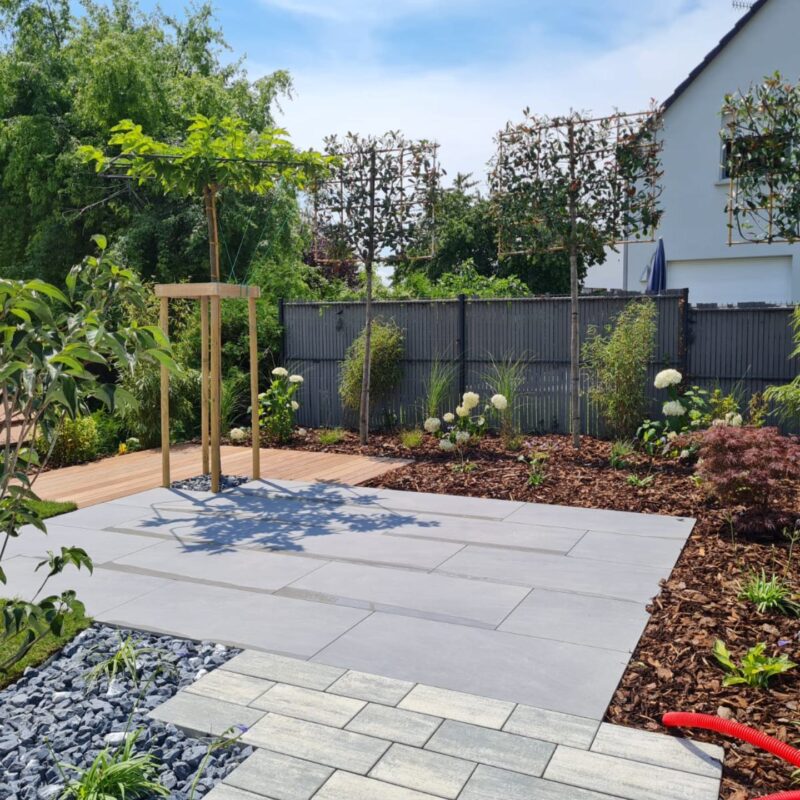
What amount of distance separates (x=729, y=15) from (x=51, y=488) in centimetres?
1598

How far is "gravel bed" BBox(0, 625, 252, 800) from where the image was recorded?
9.11ft

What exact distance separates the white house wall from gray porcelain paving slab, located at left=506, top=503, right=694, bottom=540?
9.43 m

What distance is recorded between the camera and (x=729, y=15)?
16.6 metres

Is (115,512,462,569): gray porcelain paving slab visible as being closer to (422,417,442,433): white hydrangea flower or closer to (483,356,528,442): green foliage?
(422,417,442,433): white hydrangea flower

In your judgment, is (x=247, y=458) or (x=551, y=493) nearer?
(x=551, y=493)

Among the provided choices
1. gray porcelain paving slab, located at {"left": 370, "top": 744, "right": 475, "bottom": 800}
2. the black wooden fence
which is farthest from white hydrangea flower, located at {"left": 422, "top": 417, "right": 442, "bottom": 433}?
gray porcelain paving slab, located at {"left": 370, "top": 744, "right": 475, "bottom": 800}

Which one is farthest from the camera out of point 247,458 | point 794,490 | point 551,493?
point 247,458

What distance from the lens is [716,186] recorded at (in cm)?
1495

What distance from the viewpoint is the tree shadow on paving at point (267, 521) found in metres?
5.81

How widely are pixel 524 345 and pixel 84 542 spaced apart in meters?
5.88

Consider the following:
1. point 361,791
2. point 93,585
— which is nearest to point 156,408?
point 93,585

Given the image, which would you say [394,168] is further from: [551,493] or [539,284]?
[539,284]

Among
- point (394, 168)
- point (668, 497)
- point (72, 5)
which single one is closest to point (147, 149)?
point (394, 168)

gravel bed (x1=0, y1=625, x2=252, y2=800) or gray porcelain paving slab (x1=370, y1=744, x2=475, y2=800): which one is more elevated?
gray porcelain paving slab (x1=370, y1=744, x2=475, y2=800)
